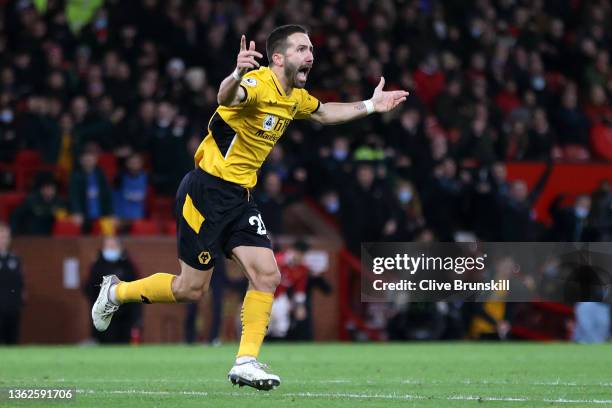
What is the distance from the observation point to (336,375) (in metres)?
11.3

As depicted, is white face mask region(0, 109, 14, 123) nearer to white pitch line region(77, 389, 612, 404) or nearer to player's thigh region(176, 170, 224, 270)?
white pitch line region(77, 389, 612, 404)

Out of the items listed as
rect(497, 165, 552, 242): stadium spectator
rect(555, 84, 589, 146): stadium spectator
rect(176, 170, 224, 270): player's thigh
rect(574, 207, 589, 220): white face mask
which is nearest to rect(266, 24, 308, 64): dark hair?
rect(176, 170, 224, 270): player's thigh

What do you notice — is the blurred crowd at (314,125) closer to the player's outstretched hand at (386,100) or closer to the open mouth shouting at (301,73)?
the player's outstretched hand at (386,100)

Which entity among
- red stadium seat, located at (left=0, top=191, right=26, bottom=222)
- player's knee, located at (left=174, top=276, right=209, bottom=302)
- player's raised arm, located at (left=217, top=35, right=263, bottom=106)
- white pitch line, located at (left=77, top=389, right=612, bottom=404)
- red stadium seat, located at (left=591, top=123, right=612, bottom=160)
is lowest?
white pitch line, located at (left=77, top=389, right=612, bottom=404)

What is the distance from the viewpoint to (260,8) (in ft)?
73.5

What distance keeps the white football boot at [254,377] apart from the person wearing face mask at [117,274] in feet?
30.7

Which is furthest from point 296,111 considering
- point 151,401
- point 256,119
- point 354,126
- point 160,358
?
point 354,126

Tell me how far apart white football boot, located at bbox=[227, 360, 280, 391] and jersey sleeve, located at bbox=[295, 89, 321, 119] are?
1.86m

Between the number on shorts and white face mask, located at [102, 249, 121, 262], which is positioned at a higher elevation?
white face mask, located at [102, 249, 121, 262]

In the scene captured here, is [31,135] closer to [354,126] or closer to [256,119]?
[354,126]

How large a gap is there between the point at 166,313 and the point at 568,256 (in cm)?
549

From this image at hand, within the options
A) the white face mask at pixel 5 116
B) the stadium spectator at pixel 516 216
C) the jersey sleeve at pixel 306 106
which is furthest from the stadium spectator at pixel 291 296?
the jersey sleeve at pixel 306 106

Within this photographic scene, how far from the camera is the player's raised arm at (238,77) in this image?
845 centimetres

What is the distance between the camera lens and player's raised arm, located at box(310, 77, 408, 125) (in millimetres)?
9930
